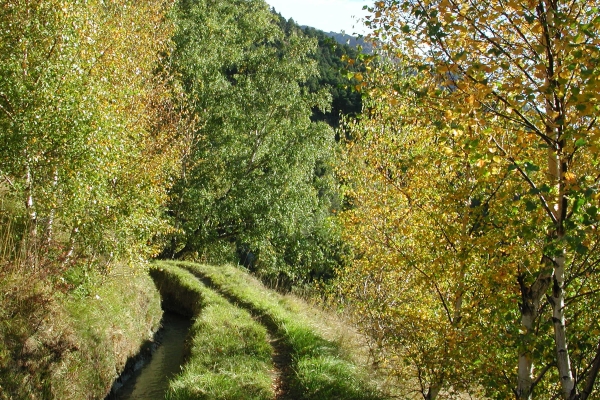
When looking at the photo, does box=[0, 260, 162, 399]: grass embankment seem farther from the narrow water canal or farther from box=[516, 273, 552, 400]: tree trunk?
box=[516, 273, 552, 400]: tree trunk

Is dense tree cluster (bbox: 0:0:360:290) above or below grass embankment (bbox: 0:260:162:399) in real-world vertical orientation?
above

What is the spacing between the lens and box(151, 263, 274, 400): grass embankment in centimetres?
731

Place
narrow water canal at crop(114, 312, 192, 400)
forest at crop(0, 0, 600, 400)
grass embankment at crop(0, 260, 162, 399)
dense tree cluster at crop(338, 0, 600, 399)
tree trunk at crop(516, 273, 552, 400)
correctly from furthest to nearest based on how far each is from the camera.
Result: narrow water canal at crop(114, 312, 192, 400) → grass embankment at crop(0, 260, 162, 399) → tree trunk at crop(516, 273, 552, 400) → forest at crop(0, 0, 600, 400) → dense tree cluster at crop(338, 0, 600, 399)

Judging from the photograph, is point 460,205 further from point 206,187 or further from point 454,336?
point 206,187

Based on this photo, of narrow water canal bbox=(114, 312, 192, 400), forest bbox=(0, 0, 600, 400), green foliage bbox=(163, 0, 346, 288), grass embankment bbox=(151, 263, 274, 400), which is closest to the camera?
forest bbox=(0, 0, 600, 400)

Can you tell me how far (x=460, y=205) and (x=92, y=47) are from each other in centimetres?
710

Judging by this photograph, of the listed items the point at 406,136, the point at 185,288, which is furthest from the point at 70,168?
the point at 185,288

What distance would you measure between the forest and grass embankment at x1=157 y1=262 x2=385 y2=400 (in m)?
0.59

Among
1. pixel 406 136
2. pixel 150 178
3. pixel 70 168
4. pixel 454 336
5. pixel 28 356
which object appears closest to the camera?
pixel 454 336

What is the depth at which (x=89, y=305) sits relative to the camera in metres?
9.17

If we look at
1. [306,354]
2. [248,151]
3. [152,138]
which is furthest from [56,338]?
[248,151]

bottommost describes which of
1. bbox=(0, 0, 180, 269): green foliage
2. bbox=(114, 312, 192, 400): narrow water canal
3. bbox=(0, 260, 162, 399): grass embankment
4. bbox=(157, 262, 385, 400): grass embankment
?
bbox=(114, 312, 192, 400): narrow water canal

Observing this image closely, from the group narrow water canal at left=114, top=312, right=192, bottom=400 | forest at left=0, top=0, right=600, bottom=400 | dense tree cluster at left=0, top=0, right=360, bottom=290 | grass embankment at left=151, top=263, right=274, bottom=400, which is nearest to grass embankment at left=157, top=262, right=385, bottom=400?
grass embankment at left=151, top=263, right=274, bottom=400

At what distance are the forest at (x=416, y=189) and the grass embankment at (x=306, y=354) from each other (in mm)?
593
